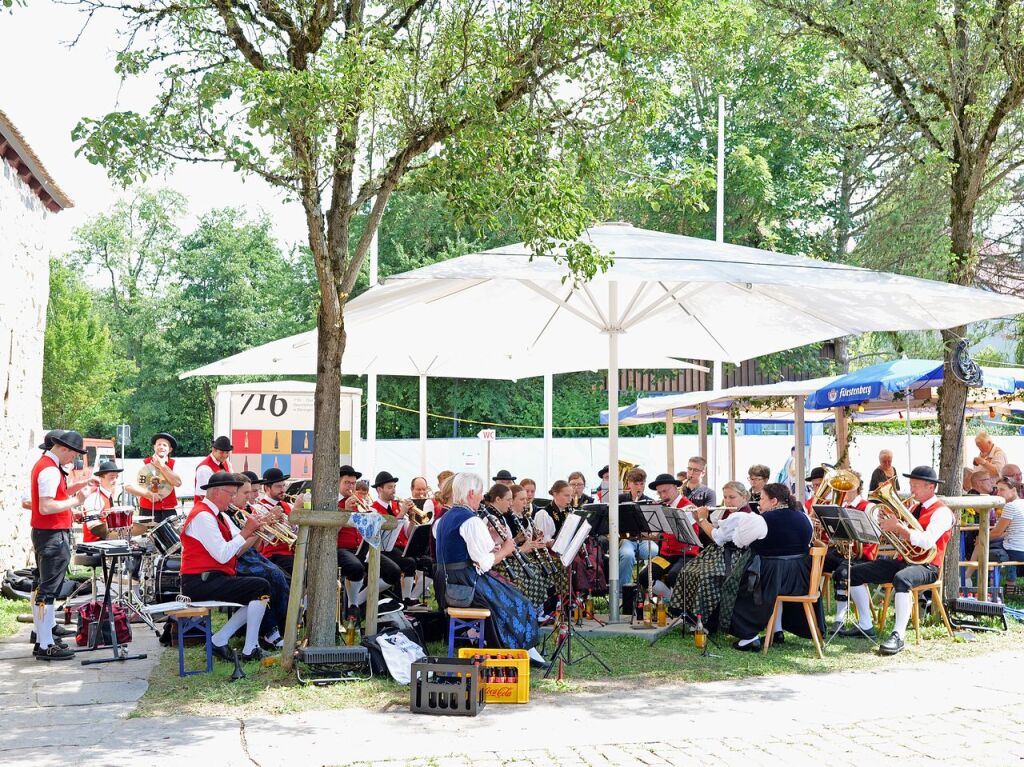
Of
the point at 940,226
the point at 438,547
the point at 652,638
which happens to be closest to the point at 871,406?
the point at 652,638

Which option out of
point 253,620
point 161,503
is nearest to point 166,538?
point 253,620

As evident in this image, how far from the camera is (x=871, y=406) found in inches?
599

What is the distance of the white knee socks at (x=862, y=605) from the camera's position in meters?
9.58

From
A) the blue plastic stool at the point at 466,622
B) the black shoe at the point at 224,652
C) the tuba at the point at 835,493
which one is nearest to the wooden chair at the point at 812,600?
the tuba at the point at 835,493

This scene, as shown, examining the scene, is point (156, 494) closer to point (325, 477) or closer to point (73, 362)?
point (325, 477)

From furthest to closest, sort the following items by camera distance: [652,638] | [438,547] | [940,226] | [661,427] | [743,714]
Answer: [661,427] → [940,226] → [652,638] → [438,547] → [743,714]

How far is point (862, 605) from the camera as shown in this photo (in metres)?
9.61

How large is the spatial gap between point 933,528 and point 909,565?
40 cm

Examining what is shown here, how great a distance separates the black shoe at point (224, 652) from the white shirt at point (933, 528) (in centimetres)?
570

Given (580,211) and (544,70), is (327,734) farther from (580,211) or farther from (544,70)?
(544,70)

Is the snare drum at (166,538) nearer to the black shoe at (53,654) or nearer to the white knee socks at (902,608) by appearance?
the black shoe at (53,654)

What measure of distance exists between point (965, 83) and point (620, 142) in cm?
407

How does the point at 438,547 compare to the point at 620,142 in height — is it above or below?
below

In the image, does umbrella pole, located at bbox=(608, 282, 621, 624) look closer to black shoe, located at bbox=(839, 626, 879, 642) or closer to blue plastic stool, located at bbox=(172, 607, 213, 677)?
black shoe, located at bbox=(839, 626, 879, 642)
